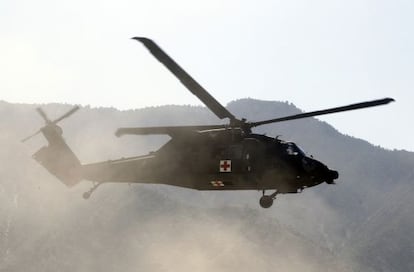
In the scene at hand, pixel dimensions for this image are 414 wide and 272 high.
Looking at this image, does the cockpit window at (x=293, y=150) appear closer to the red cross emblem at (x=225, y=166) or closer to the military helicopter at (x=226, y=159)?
the military helicopter at (x=226, y=159)

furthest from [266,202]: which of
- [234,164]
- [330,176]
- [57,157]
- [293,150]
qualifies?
[57,157]

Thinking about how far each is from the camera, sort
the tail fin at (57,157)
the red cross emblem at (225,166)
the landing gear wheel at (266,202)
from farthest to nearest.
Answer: the tail fin at (57,157) < the red cross emblem at (225,166) < the landing gear wheel at (266,202)

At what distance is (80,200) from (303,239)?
7269cm

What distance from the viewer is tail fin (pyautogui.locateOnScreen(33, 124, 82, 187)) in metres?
28.7

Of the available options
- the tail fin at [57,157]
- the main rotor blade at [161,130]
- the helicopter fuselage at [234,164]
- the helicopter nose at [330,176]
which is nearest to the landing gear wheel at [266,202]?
the helicopter fuselage at [234,164]

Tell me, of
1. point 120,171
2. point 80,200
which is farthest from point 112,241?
point 120,171

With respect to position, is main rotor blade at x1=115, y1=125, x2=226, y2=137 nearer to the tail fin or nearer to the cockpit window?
the cockpit window

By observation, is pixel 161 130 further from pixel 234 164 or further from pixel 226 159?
pixel 234 164

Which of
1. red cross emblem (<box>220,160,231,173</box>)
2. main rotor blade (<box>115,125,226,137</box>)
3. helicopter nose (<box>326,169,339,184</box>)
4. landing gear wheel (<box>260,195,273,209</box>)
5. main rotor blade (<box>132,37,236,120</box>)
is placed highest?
main rotor blade (<box>132,37,236,120</box>)

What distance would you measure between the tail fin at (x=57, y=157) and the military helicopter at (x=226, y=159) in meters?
4.43

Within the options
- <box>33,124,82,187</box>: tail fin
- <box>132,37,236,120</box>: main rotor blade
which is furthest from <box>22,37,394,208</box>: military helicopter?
<box>33,124,82,187</box>: tail fin

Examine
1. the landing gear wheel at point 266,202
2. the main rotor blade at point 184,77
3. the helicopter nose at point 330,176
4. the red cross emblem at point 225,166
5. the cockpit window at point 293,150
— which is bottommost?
the landing gear wheel at point 266,202

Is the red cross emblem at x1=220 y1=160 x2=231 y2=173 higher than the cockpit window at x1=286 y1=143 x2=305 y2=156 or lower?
lower

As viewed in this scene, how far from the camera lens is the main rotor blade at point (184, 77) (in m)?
19.6
